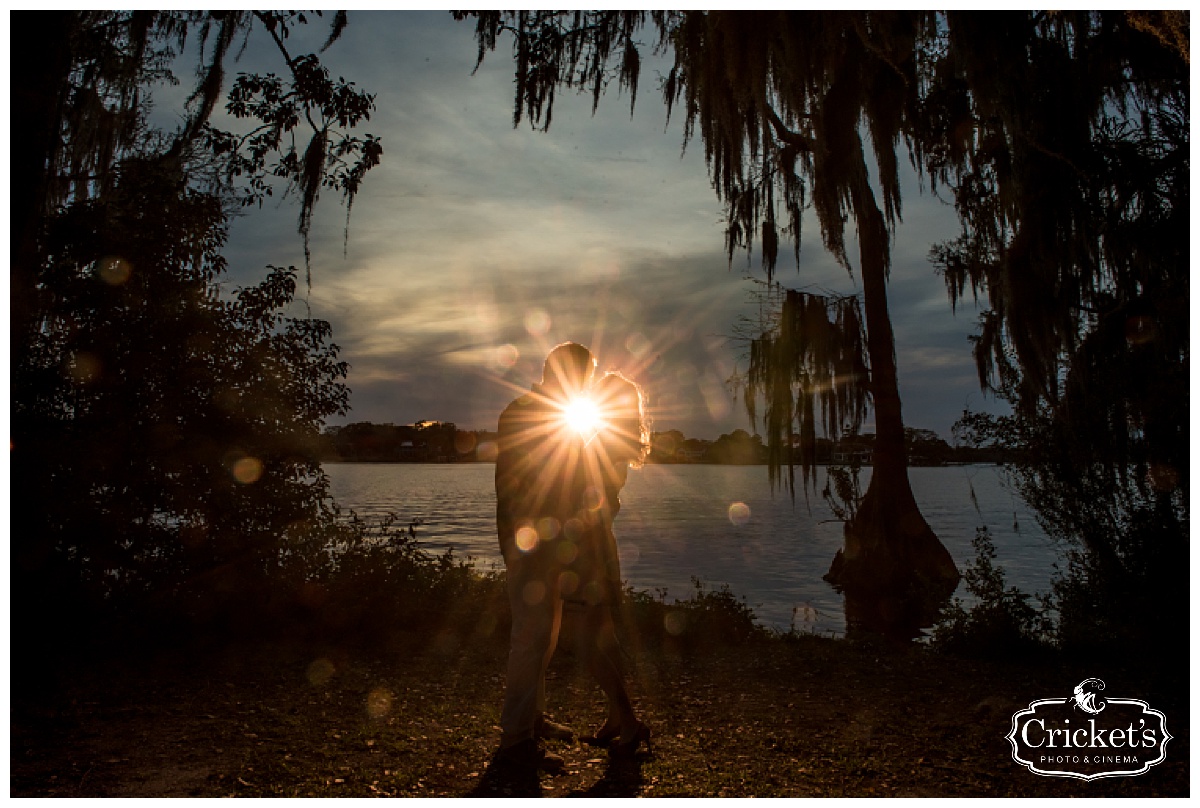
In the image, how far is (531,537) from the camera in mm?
3900

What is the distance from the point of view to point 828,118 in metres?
8.84

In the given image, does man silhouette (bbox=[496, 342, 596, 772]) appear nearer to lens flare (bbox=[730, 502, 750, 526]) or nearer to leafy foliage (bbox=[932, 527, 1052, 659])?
leafy foliage (bbox=[932, 527, 1052, 659])

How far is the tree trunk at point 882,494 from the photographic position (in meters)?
12.6

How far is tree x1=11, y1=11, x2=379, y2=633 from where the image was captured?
6.59m

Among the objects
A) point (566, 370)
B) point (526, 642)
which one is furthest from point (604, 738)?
point (566, 370)

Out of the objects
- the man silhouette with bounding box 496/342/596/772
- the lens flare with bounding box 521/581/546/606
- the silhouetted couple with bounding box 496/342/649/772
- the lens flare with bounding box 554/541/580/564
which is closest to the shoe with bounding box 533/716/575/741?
the silhouetted couple with bounding box 496/342/649/772

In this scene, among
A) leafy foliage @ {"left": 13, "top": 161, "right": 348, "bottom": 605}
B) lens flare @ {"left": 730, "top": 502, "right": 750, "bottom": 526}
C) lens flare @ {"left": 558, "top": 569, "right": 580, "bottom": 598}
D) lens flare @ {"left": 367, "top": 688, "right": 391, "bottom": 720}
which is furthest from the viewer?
lens flare @ {"left": 730, "top": 502, "right": 750, "bottom": 526}

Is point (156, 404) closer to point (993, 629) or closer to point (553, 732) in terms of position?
point (553, 732)

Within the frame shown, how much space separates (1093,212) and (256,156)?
726cm

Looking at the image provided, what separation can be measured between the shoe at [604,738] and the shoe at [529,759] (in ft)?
1.02

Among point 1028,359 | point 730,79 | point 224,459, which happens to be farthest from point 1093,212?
point 224,459

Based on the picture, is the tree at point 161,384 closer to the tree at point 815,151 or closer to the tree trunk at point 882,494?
the tree at point 815,151

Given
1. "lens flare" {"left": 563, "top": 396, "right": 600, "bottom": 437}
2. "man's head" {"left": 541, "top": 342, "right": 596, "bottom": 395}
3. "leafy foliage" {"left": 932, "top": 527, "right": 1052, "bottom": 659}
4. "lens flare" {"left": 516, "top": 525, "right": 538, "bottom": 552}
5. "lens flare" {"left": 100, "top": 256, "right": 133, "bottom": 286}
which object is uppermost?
"lens flare" {"left": 100, "top": 256, "right": 133, "bottom": 286}

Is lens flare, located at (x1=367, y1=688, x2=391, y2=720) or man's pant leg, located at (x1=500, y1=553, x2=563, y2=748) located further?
lens flare, located at (x1=367, y1=688, x2=391, y2=720)
